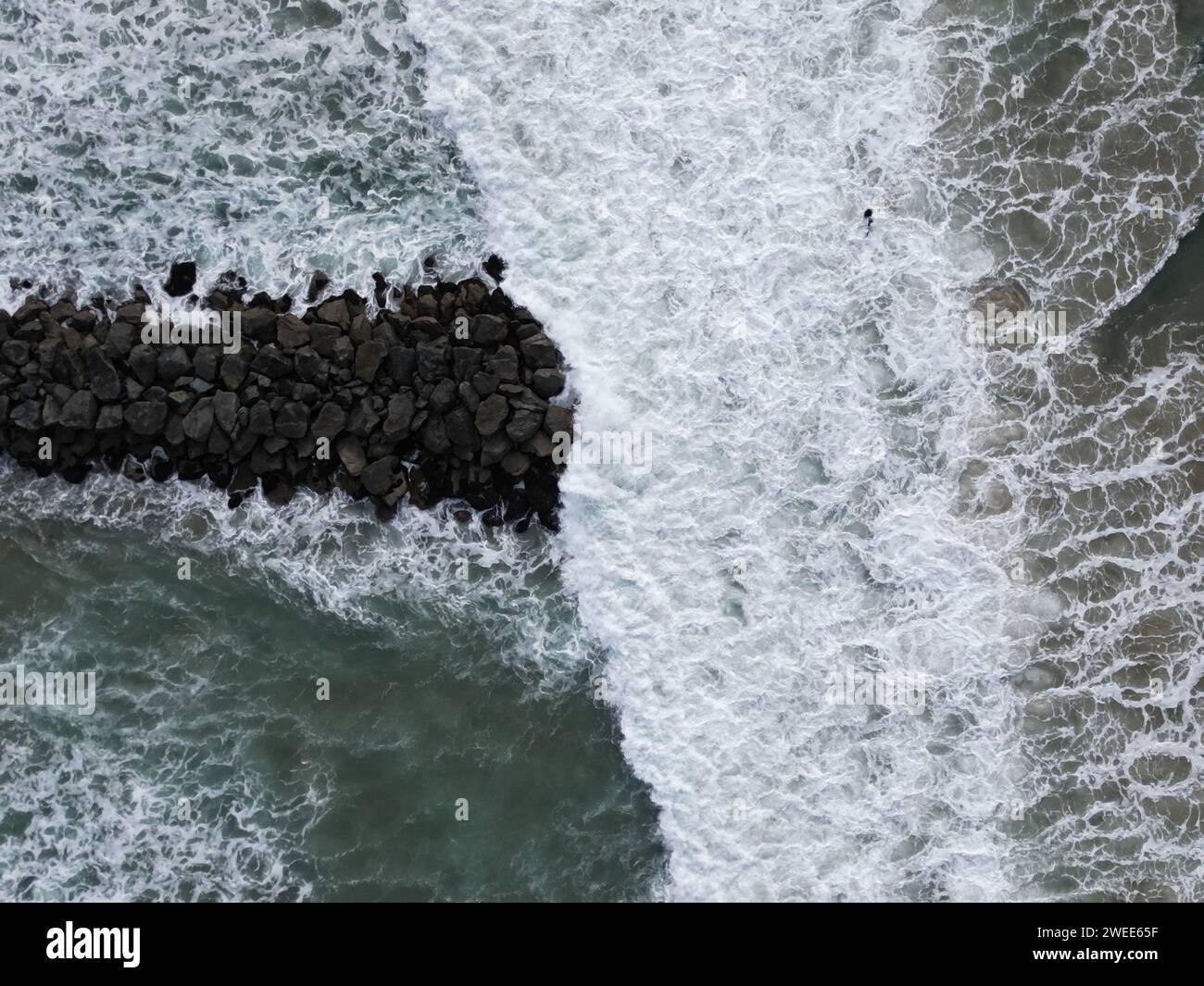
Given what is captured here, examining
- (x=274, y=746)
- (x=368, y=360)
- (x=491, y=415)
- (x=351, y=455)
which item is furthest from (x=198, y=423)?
(x=274, y=746)

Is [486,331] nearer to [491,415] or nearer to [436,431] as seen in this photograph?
[491,415]

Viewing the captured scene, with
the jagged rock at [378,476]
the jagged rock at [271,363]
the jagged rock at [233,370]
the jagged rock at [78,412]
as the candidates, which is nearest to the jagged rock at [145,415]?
→ the jagged rock at [78,412]

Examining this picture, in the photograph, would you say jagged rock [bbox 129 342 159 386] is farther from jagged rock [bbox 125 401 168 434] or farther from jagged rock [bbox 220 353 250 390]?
jagged rock [bbox 220 353 250 390]

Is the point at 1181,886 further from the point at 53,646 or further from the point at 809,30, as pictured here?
the point at 53,646

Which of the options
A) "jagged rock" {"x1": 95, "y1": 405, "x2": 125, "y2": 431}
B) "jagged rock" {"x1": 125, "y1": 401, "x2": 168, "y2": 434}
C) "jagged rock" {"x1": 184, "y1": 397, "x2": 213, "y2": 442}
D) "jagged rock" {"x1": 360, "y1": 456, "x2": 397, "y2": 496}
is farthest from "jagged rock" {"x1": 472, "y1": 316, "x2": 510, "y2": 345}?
"jagged rock" {"x1": 95, "y1": 405, "x2": 125, "y2": 431}

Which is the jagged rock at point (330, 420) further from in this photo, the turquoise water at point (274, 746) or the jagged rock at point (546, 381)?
the jagged rock at point (546, 381)
